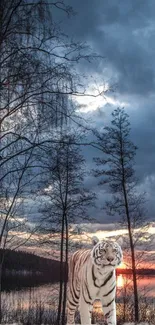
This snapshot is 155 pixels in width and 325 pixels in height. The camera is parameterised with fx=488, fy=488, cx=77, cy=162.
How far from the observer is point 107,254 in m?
5.85

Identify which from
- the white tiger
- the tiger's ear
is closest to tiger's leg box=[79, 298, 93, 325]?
the white tiger

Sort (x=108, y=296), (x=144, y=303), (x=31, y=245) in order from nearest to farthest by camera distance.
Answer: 1. (x=108, y=296)
2. (x=144, y=303)
3. (x=31, y=245)

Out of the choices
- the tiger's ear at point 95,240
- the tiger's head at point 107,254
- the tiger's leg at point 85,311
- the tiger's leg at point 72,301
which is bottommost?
the tiger's leg at point 85,311

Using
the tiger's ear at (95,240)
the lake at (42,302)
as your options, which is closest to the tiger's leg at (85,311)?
the tiger's ear at (95,240)

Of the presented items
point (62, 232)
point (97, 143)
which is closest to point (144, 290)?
point (62, 232)

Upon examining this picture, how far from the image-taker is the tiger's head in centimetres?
586

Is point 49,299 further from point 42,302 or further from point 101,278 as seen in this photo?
point 101,278

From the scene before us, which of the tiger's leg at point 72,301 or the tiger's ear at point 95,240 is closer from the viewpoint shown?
the tiger's ear at point 95,240

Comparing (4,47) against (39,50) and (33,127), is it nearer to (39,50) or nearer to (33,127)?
(39,50)

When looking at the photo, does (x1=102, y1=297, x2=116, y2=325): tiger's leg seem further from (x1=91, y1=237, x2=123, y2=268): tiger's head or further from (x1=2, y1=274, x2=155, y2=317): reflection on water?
(x1=2, y1=274, x2=155, y2=317): reflection on water

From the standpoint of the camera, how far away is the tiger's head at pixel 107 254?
231 inches

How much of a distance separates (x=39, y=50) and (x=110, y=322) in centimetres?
455

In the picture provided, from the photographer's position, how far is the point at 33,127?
8.25 meters

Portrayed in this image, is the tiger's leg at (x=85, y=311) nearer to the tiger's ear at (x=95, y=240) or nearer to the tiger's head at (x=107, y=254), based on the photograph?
the tiger's head at (x=107, y=254)
